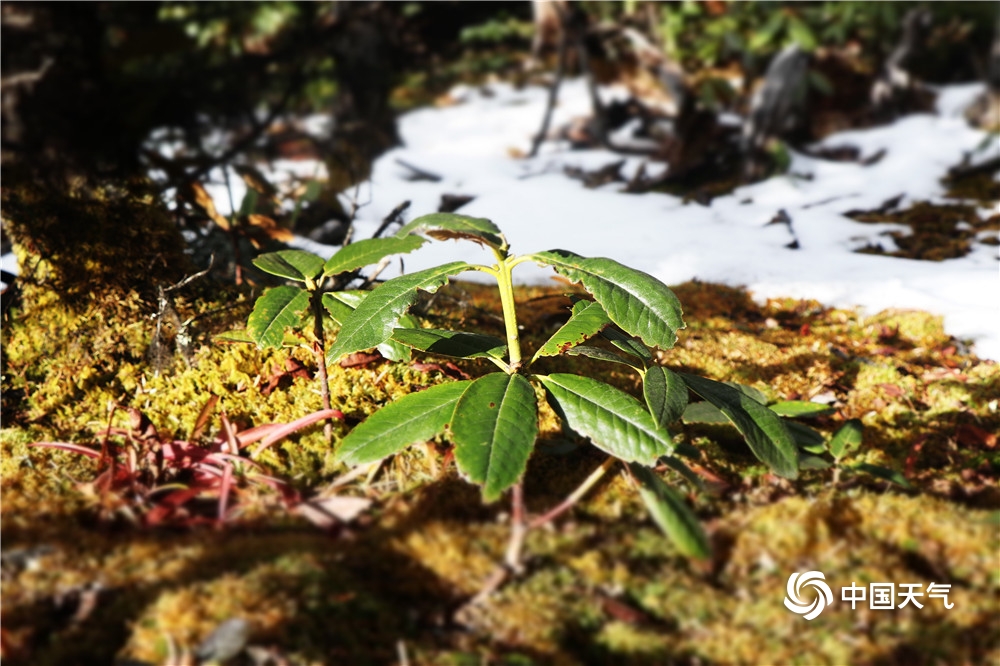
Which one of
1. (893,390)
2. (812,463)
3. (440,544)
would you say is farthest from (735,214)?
(440,544)

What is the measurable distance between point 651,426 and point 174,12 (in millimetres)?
5544

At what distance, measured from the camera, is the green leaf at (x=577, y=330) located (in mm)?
1780

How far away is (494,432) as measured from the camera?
1.53 meters

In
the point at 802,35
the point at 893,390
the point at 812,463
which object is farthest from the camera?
the point at 802,35

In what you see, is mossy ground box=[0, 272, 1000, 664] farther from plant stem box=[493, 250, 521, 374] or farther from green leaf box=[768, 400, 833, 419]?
plant stem box=[493, 250, 521, 374]

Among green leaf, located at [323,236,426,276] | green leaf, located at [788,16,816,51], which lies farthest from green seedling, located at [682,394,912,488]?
green leaf, located at [788,16,816,51]

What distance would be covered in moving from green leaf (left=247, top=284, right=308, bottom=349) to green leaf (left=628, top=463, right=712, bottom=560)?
39.9 inches

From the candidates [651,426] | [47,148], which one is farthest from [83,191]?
[651,426]

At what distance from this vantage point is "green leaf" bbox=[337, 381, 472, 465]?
158cm

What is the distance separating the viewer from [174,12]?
5289 millimetres

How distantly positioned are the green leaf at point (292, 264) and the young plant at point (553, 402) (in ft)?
1.02

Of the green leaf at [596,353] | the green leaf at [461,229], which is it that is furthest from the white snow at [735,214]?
the green leaf at [596,353]

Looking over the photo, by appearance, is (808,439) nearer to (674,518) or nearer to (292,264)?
(674,518)

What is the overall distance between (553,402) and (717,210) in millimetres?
3673
